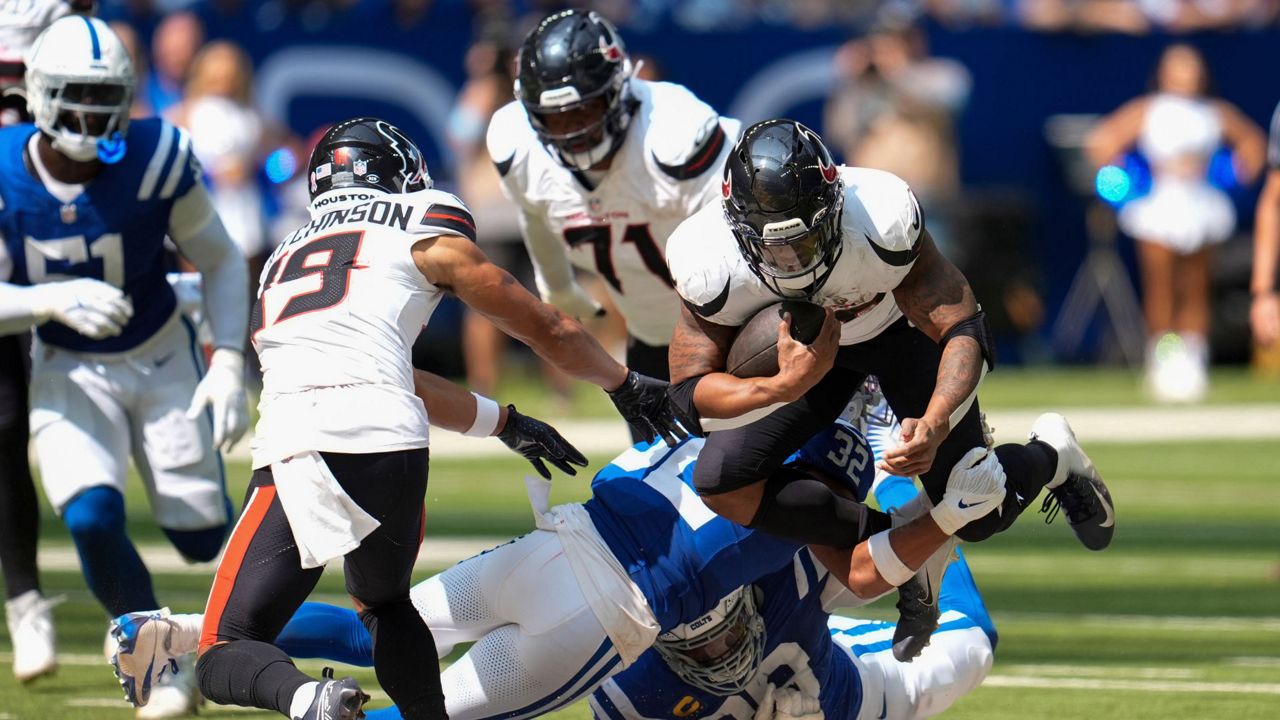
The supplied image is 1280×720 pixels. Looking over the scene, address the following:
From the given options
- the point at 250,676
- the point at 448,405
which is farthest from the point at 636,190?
the point at 250,676

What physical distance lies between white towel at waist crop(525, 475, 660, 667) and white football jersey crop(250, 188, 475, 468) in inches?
15.6

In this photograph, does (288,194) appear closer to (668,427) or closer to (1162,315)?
(1162,315)

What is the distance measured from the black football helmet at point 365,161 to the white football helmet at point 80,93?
1.14 metres

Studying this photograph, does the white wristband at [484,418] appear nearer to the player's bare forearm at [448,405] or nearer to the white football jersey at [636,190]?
the player's bare forearm at [448,405]

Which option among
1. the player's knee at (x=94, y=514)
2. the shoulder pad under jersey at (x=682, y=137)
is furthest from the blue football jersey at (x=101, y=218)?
the shoulder pad under jersey at (x=682, y=137)

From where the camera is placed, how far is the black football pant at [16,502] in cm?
555

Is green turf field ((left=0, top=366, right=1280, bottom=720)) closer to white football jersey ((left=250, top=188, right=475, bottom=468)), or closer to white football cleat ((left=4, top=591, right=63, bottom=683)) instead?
white football cleat ((left=4, top=591, right=63, bottom=683))

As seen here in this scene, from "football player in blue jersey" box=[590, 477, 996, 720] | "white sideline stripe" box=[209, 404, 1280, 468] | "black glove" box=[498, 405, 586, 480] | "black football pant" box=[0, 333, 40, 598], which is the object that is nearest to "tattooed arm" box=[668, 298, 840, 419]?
"black glove" box=[498, 405, 586, 480]

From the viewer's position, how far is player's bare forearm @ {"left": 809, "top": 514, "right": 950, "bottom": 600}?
4.50 meters

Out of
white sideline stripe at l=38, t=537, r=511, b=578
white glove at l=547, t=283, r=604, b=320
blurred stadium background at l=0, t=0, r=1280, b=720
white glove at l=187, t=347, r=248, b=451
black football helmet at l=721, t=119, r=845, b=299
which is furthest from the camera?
blurred stadium background at l=0, t=0, r=1280, b=720

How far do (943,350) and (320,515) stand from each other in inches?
59.3

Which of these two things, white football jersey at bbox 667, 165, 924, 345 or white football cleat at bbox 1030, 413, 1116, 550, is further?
white football cleat at bbox 1030, 413, 1116, 550

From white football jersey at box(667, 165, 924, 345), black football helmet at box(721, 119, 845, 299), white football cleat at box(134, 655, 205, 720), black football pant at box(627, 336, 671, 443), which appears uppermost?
black football helmet at box(721, 119, 845, 299)

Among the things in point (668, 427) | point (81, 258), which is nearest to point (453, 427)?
point (668, 427)
